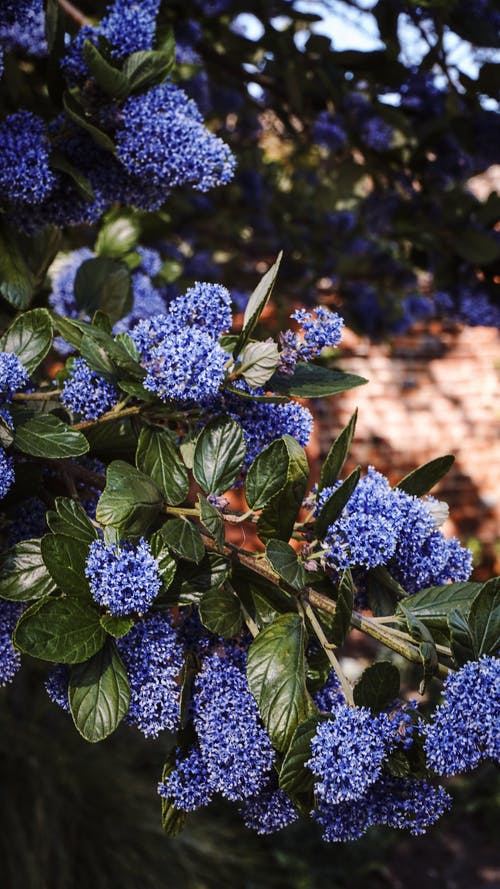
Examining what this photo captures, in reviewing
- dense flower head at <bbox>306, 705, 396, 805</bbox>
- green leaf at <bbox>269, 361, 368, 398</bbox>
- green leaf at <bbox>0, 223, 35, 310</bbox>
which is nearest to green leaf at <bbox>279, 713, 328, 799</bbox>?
dense flower head at <bbox>306, 705, 396, 805</bbox>

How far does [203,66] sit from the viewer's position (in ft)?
7.18

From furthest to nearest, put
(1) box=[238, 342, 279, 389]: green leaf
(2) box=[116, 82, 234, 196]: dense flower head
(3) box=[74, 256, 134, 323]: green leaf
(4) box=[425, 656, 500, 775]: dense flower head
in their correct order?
(3) box=[74, 256, 134, 323]: green leaf
(2) box=[116, 82, 234, 196]: dense flower head
(1) box=[238, 342, 279, 389]: green leaf
(4) box=[425, 656, 500, 775]: dense flower head

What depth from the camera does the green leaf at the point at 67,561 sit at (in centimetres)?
82

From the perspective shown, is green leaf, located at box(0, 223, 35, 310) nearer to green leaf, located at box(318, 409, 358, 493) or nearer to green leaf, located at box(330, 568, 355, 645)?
green leaf, located at box(318, 409, 358, 493)

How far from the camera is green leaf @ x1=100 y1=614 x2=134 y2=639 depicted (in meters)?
0.83

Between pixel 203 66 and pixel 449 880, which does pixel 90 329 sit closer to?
pixel 203 66

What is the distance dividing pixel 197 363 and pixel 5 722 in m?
3.35

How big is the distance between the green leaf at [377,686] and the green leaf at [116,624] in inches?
9.7

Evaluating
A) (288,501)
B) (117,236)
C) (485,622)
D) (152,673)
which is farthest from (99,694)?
(117,236)

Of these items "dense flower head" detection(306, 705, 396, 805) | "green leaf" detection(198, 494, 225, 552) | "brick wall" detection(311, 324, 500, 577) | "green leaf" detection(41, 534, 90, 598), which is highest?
"green leaf" detection(198, 494, 225, 552)

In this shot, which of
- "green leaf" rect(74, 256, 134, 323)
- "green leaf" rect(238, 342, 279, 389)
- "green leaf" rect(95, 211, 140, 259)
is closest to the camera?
"green leaf" rect(238, 342, 279, 389)

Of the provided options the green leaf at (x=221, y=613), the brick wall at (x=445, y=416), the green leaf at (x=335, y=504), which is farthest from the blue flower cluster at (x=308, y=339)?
the brick wall at (x=445, y=416)

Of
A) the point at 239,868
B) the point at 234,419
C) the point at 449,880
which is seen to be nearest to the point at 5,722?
the point at 239,868

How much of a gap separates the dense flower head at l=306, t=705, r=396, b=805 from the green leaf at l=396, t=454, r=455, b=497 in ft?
0.95
